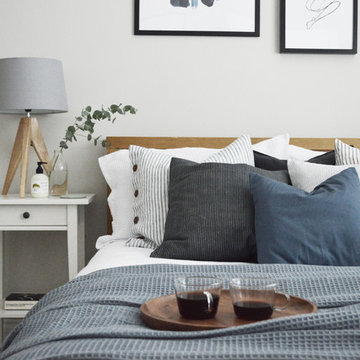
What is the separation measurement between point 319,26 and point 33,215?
169cm

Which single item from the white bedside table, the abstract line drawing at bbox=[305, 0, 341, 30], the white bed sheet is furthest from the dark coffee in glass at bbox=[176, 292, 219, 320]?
the abstract line drawing at bbox=[305, 0, 341, 30]

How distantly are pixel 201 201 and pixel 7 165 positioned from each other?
4.45ft

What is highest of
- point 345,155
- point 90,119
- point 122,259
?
point 90,119

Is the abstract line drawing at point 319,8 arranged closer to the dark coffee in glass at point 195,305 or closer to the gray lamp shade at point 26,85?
the gray lamp shade at point 26,85

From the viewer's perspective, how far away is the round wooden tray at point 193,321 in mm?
1161

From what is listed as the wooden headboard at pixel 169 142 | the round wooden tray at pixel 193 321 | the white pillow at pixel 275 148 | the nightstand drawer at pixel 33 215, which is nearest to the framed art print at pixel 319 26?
the wooden headboard at pixel 169 142

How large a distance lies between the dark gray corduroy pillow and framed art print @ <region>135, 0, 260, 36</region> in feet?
3.56

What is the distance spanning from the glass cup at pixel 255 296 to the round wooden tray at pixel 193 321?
2 centimetres

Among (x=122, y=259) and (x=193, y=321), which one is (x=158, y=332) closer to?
(x=193, y=321)

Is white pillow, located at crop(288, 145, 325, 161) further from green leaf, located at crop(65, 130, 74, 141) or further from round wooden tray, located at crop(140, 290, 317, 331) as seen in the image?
round wooden tray, located at crop(140, 290, 317, 331)

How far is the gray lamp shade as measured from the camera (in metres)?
2.73

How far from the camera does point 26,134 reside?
9.37ft

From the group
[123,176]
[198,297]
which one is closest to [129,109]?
[123,176]

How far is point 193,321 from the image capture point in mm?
1184
